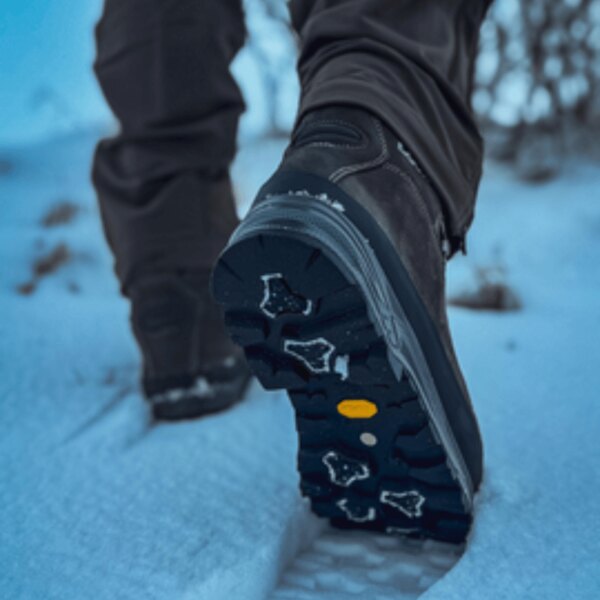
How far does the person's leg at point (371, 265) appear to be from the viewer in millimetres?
466

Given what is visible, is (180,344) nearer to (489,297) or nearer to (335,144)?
(335,144)

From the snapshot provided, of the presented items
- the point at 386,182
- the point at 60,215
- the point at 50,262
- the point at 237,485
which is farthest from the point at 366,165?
the point at 60,215

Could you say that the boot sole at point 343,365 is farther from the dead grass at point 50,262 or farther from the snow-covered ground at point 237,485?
the dead grass at point 50,262

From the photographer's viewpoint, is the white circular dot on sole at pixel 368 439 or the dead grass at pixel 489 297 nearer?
the white circular dot on sole at pixel 368 439

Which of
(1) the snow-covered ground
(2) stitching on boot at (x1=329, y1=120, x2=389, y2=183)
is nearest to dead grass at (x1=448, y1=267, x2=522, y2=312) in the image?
(1) the snow-covered ground

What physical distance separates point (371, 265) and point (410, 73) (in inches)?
9.0

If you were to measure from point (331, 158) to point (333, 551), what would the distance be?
37 cm

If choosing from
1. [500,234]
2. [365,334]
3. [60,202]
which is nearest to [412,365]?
[365,334]

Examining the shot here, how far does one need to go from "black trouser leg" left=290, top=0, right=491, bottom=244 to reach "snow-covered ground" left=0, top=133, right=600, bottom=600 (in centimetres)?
29

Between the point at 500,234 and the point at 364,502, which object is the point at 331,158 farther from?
the point at 500,234

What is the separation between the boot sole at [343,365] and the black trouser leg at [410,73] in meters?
0.15

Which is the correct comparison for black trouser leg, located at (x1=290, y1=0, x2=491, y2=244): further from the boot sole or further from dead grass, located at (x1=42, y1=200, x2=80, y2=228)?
dead grass, located at (x1=42, y1=200, x2=80, y2=228)

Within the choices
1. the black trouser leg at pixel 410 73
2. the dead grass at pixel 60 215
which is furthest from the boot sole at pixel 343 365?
the dead grass at pixel 60 215

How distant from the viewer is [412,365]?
20.0 inches
